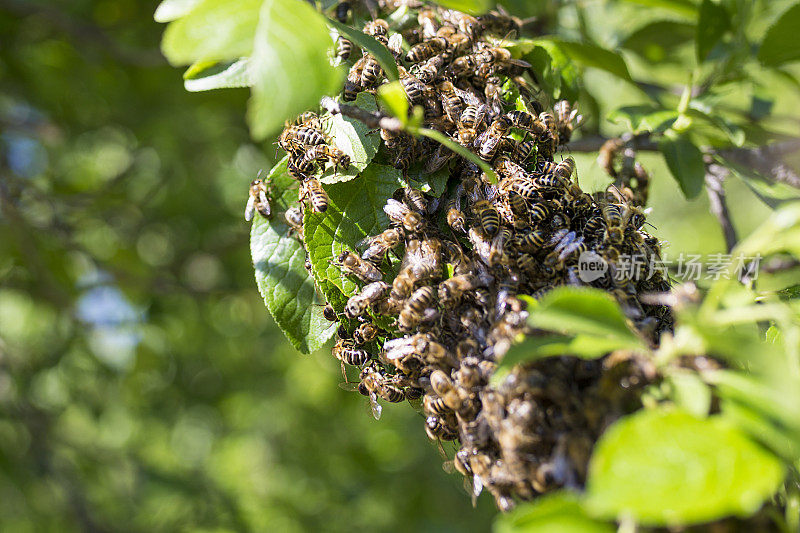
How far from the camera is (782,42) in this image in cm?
272

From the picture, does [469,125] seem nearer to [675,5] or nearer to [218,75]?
[218,75]

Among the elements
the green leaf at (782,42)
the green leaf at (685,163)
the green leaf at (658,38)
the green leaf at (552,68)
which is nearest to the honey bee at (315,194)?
the green leaf at (552,68)

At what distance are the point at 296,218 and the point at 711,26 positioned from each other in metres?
1.92

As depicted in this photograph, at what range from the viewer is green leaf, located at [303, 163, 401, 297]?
2123mm

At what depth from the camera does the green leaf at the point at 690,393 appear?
4.02 ft

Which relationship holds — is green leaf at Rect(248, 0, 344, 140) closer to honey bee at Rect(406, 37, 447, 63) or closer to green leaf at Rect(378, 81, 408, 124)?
green leaf at Rect(378, 81, 408, 124)

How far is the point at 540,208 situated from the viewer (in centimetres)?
191

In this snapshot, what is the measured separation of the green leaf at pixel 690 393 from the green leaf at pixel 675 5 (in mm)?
1962

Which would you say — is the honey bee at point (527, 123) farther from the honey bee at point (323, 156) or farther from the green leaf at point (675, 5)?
the green leaf at point (675, 5)

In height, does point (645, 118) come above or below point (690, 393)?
below

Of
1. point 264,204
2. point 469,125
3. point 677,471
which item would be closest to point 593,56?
point 469,125

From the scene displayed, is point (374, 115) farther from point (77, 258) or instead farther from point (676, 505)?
point (77, 258)

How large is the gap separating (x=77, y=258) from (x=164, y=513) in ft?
11.0

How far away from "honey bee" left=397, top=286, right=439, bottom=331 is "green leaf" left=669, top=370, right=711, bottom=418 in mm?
701
